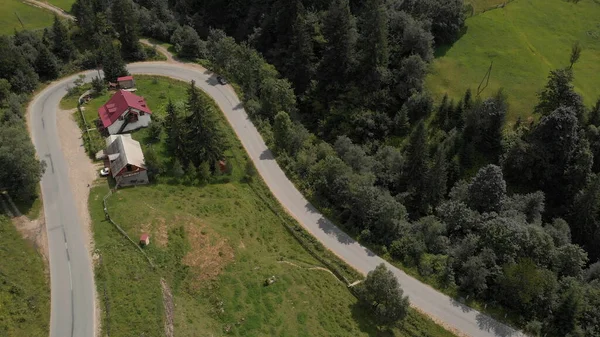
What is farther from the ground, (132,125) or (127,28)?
(127,28)

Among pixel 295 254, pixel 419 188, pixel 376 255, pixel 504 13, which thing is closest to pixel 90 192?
pixel 295 254

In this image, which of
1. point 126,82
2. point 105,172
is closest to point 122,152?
point 105,172

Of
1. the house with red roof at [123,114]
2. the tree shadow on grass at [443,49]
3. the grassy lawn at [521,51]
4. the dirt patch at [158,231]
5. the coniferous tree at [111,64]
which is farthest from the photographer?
the tree shadow on grass at [443,49]

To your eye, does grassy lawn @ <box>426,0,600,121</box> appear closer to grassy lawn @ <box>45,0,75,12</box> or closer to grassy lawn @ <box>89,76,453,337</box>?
grassy lawn @ <box>89,76,453,337</box>

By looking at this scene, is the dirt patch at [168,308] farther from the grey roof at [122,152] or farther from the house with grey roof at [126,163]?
the grey roof at [122,152]

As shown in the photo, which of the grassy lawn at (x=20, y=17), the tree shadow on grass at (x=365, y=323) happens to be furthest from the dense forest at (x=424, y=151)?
the grassy lawn at (x=20, y=17)

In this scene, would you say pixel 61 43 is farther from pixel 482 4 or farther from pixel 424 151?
pixel 482 4
